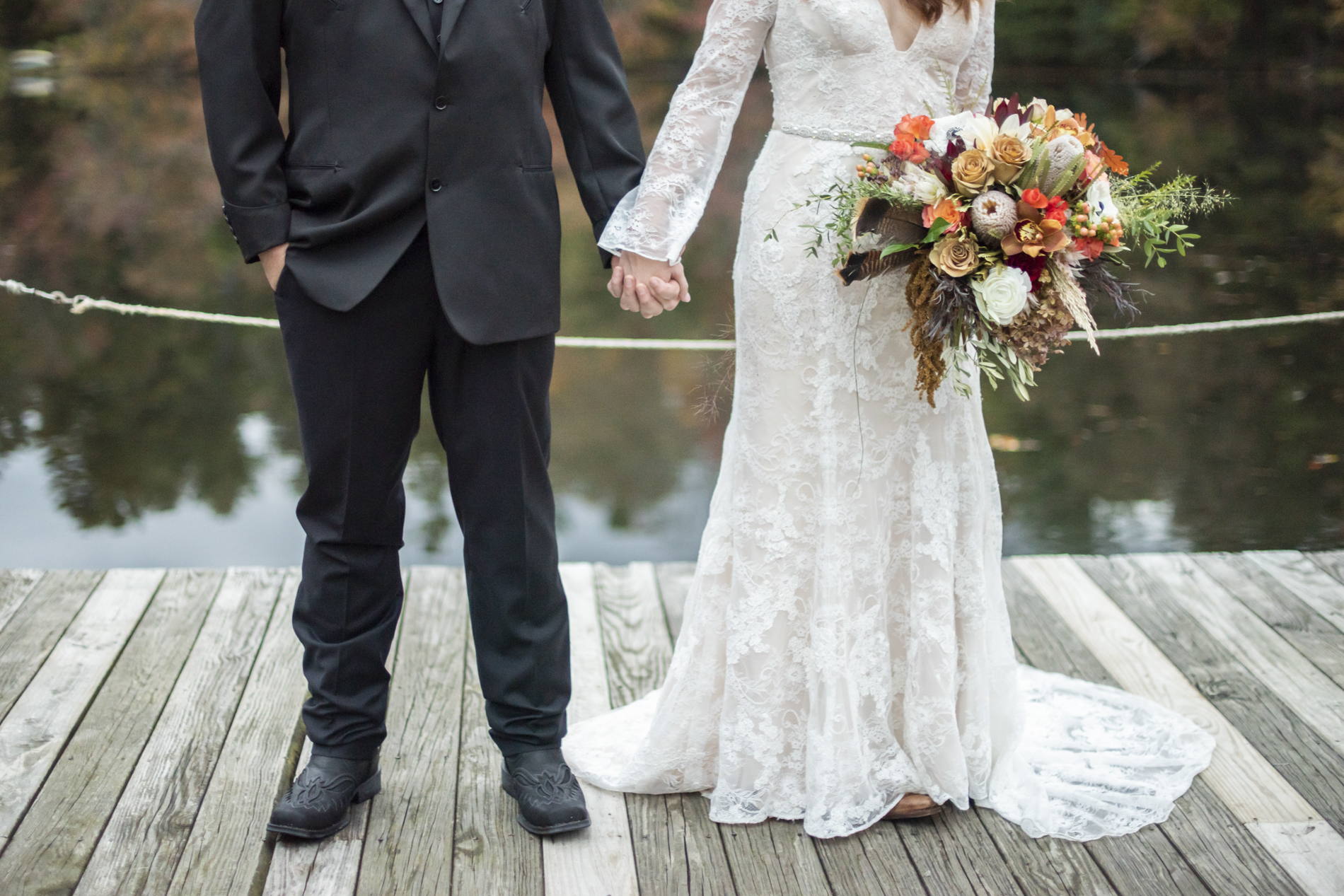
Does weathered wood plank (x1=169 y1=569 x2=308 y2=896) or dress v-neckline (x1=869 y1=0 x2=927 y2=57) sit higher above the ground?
dress v-neckline (x1=869 y1=0 x2=927 y2=57)

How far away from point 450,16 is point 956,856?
5.83ft

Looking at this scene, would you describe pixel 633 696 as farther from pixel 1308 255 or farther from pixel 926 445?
pixel 1308 255

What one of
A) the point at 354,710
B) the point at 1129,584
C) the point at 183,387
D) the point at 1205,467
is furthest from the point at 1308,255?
the point at 354,710

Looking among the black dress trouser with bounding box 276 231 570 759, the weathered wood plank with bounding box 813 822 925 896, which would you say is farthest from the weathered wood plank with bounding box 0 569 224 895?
the weathered wood plank with bounding box 813 822 925 896

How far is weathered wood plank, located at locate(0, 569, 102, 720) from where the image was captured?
9.73 ft

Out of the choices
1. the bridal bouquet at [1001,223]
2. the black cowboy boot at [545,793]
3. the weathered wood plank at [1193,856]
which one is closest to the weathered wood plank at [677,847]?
the black cowboy boot at [545,793]

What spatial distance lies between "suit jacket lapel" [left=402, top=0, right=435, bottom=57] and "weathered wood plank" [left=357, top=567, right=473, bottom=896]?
4.81 ft

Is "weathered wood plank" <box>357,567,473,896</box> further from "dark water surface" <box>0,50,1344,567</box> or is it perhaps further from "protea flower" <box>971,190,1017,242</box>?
"protea flower" <box>971,190,1017,242</box>

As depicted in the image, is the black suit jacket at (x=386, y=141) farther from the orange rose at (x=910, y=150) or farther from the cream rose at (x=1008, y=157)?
the cream rose at (x=1008, y=157)

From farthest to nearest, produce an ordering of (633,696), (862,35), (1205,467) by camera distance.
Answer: (1205,467)
(633,696)
(862,35)

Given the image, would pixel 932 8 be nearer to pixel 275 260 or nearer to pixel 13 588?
pixel 275 260

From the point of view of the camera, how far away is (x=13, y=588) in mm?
3457

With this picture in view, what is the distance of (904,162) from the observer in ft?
7.16

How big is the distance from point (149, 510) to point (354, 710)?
2819mm
